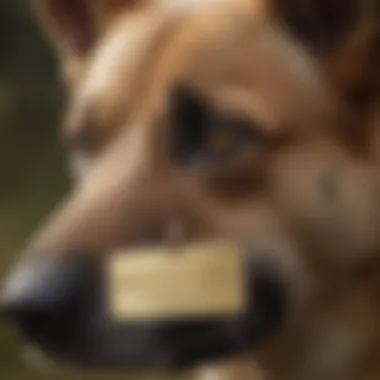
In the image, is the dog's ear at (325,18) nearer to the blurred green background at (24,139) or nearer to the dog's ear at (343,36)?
the dog's ear at (343,36)

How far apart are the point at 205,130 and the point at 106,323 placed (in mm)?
129

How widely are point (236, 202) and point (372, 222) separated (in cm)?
9

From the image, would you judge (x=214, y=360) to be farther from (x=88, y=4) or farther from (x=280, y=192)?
(x=88, y=4)

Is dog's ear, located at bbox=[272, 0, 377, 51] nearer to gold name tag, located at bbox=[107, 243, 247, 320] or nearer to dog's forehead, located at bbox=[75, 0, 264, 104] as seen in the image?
dog's forehead, located at bbox=[75, 0, 264, 104]

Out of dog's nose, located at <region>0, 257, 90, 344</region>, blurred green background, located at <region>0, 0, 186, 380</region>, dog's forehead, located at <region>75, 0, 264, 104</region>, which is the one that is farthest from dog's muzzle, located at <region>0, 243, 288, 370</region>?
blurred green background, located at <region>0, 0, 186, 380</region>

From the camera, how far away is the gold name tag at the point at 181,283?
518mm

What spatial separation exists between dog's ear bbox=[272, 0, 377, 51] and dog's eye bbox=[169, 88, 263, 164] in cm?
7

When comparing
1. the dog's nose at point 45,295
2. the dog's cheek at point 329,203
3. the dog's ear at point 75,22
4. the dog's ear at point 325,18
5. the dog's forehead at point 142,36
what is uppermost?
the dog's ear at point 75,22

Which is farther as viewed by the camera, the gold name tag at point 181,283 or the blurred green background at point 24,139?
the blurred green background at point 24,139

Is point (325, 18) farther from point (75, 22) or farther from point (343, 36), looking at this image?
point (75, 22)

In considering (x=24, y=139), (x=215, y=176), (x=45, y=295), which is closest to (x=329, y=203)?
(x=215, y=176)

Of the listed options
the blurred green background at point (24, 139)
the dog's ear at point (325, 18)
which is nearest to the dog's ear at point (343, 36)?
the dog's ear at point (325, 18)

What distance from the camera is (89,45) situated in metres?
0.64

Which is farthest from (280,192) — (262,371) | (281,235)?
(262,371)
